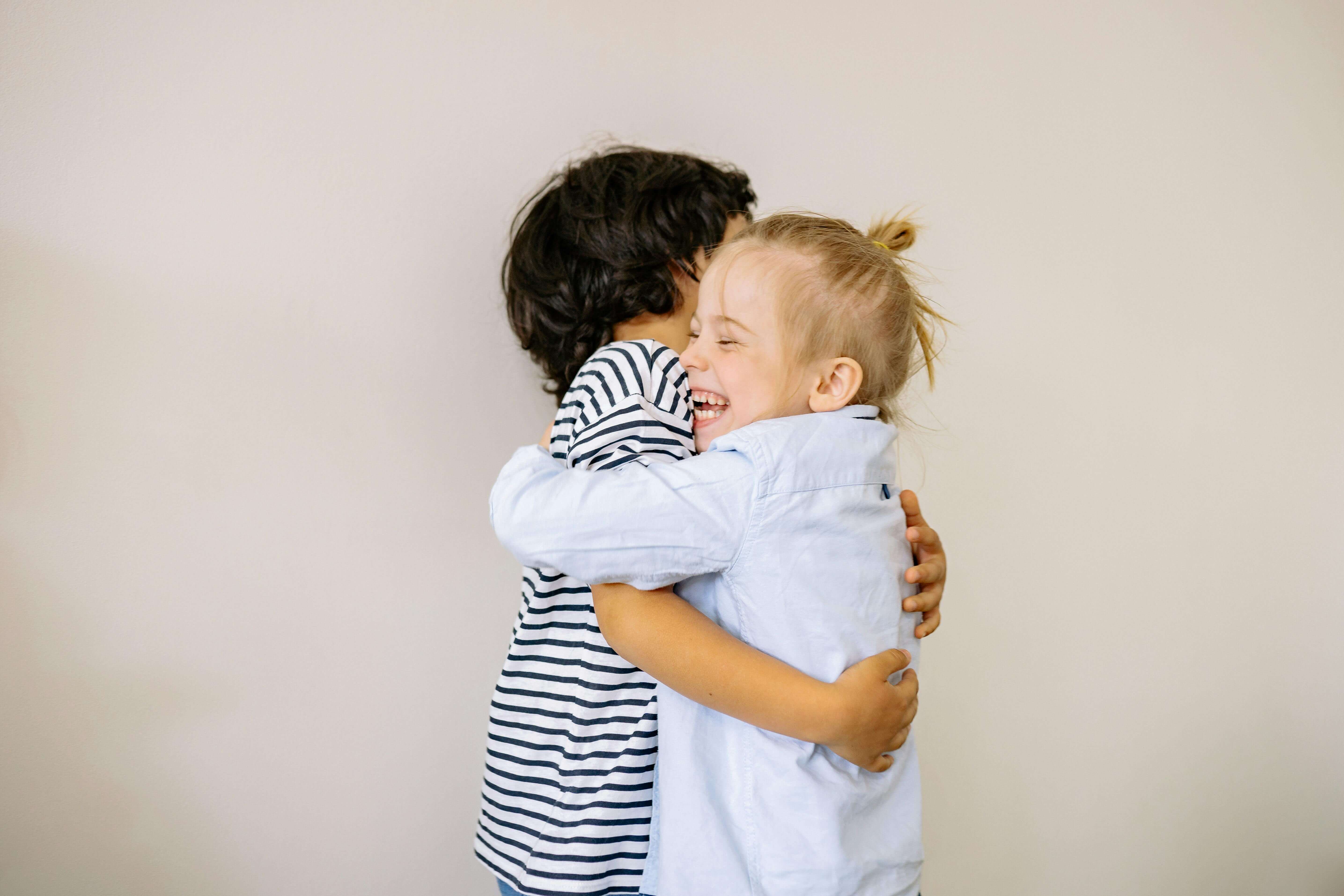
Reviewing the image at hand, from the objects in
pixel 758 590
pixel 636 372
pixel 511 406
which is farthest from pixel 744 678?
pixel 511 406

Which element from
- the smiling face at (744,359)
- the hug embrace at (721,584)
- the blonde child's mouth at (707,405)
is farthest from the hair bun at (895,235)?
the blonde child's mouth at (707,405)

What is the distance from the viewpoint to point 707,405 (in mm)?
813

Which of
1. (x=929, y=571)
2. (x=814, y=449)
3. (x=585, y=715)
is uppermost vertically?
(x=814, y=449)

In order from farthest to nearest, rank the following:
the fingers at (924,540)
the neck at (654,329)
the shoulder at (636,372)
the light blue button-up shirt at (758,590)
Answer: the neck at (654,329), the fingers at (924,540), the shoulder at (636,372), the light blue button-up shirt at (758,590)

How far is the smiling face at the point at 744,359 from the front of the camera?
2.59ft

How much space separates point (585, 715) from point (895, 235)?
0.59 m

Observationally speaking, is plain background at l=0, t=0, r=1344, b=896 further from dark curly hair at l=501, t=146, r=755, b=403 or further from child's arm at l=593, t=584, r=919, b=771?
child's arm at l=593, t=584, r=919, b=771

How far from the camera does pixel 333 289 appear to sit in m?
0.97

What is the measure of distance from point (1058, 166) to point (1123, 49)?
271mm

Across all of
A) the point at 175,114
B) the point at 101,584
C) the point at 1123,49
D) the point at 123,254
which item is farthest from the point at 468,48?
the point at 1123,49

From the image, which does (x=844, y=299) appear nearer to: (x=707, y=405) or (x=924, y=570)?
(x=707, y=405)

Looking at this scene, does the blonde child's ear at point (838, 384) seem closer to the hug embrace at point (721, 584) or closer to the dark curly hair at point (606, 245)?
the hug embrace at point (721, 584)

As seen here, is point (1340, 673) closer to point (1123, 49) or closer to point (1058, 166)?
point (1058, 166)

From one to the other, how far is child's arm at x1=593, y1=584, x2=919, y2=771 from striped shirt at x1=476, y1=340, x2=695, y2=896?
0.08m
